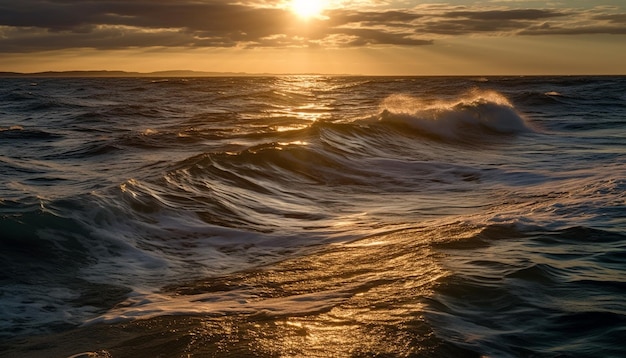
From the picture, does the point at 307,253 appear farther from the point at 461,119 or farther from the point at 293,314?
the point at 461,119

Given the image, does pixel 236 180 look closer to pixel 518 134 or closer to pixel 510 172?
pixel 510 172

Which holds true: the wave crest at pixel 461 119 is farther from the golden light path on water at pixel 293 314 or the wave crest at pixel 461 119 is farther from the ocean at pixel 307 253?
the golden light path on water at pixel 293 314

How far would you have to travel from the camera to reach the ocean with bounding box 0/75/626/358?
498cm

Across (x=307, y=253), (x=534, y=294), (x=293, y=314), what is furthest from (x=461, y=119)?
(x=293, y=314)

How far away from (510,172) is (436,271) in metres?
8.27

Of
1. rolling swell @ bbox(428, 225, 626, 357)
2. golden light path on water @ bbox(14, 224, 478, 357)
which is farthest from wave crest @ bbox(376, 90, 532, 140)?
golden light path on water @ bbox(14, 224, 478, 357)

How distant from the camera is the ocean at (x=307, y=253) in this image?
16.3ft

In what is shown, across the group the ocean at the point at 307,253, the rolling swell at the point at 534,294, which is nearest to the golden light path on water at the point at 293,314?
the ocean at the point at 307,253

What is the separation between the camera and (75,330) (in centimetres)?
527

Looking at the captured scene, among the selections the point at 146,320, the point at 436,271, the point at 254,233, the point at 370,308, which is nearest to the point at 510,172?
the point at 254,233

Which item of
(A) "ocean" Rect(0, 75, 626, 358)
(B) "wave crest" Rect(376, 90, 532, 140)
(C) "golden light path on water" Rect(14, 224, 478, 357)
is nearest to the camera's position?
(C) "golden light path on water" Rect(14, 224, 478, 357)

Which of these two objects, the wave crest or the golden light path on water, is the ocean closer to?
the golden light path on water

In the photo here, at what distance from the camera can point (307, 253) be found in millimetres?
7812

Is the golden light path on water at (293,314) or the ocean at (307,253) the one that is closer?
the golden light path on water at (293,314)
